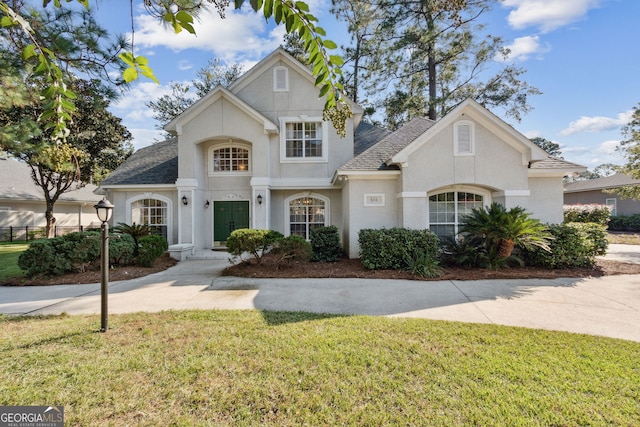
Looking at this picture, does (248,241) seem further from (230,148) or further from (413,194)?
(230,148)

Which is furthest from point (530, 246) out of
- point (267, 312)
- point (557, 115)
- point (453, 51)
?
point (453, 51)

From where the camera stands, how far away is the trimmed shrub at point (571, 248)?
8250 mm

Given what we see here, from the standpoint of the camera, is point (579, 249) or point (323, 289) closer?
point (323, 289)

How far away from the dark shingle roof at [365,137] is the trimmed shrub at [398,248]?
6242 millimetres

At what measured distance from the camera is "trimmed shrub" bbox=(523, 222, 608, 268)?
8250 mm

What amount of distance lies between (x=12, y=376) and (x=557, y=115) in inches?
749

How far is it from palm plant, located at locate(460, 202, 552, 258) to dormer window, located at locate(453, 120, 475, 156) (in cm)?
211

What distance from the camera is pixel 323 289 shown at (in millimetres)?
6723

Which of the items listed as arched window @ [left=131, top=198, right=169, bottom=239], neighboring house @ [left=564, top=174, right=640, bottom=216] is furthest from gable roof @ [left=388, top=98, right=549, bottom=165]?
neighboring house @ [left=564, top=174, right=640, bottom=216]

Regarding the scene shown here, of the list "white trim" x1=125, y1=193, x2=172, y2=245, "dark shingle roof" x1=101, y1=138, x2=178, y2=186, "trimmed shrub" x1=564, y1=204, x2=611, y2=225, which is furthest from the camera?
"trimmed shrub" x1=564, y1=204, x2=611, y2=225

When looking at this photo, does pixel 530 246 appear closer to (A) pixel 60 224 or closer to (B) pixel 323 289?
(B) pixel 323 289

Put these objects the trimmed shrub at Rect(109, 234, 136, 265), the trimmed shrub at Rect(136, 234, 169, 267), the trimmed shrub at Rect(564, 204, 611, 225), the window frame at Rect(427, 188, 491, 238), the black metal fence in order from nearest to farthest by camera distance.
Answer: the trimmed shrub at Rect(109, 234, 136, 265)
the trimmed shrub at Rect(136, 234, 169, 267)
the window frame at Rect(427, 188, 491, 238)
the trimmed shrub at Rect(564, 204, 611, 225)
the black metal fence

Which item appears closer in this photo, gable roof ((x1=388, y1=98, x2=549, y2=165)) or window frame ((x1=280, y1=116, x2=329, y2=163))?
gable roof ((x1=388, y1=98, x2=549, y2=165))

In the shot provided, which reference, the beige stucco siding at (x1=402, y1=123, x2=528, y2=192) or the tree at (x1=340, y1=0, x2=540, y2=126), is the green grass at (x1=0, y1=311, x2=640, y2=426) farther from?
the tree at (x1=340, y1=0, x2=540, y2=126)
